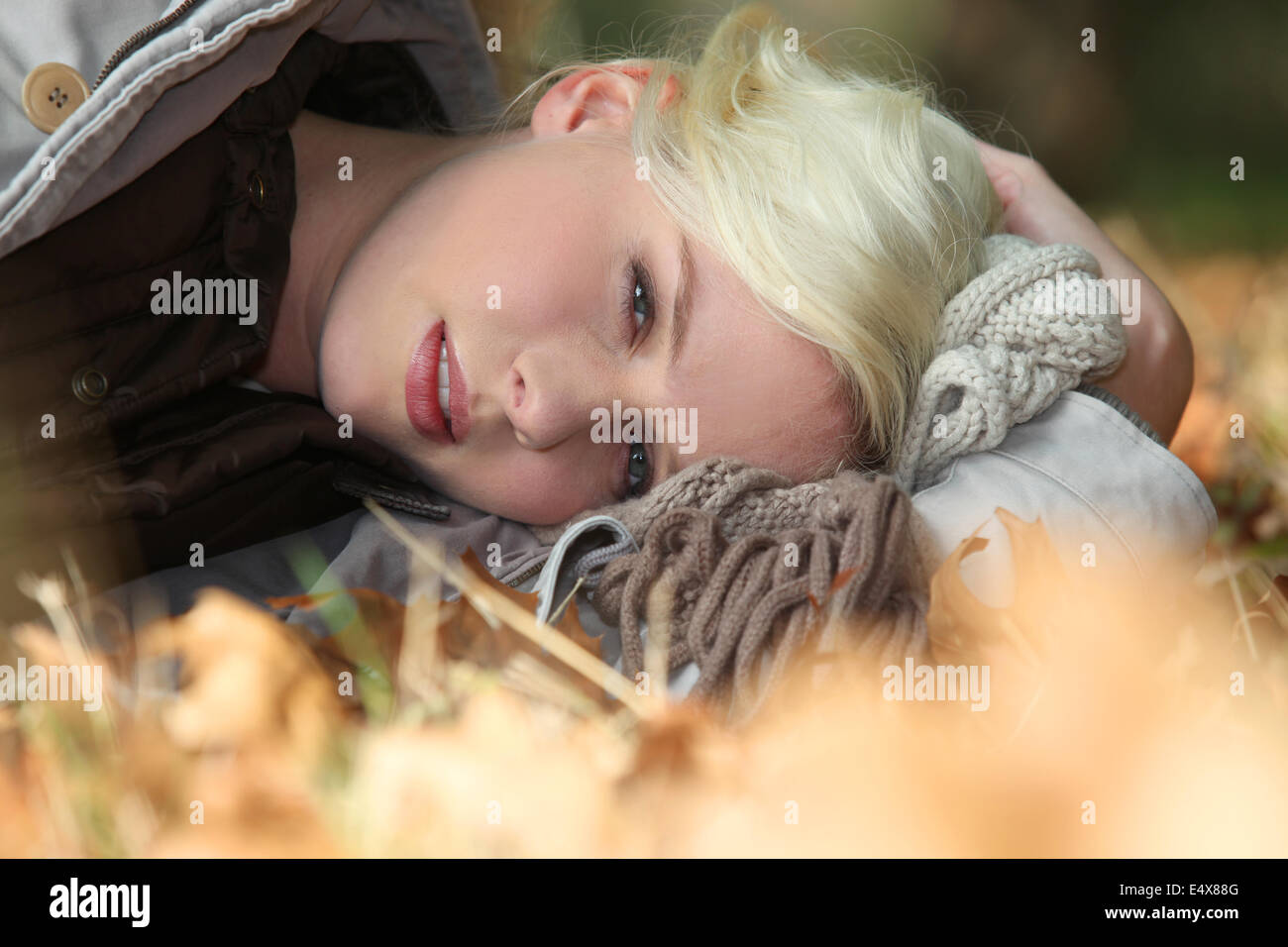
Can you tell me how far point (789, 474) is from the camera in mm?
919

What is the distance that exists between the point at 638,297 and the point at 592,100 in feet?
1.00

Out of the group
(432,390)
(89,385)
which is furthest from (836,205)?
(89,385)

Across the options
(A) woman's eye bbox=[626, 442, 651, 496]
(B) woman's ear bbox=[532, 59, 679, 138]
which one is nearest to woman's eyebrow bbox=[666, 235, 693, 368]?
(A) woman's eye bbox=[626, 442, 651, 496]

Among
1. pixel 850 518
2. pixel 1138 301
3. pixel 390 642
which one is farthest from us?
pixel 1138 301

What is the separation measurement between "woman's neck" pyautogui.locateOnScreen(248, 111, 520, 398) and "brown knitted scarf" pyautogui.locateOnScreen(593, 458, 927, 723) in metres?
0.47

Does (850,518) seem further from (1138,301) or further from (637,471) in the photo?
(1138,301)

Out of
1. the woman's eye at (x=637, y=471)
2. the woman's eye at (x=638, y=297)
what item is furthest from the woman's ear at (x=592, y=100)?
the woman's eye at (x=637, y=471)

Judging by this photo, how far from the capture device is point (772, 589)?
661 millimetres

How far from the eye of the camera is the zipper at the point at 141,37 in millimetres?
785

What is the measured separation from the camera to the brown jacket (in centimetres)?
79

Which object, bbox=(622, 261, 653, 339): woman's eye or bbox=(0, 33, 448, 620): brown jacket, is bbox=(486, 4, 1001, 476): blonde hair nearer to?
bbox=(622, 261, 653, 339): woman's eye

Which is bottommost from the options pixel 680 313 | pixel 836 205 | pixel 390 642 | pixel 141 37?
pixel 390 642

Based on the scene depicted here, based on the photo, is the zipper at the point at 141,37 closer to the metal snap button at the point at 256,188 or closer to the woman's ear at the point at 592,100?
the metal snap button at the point at 256,188

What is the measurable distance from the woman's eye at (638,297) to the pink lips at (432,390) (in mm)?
151
